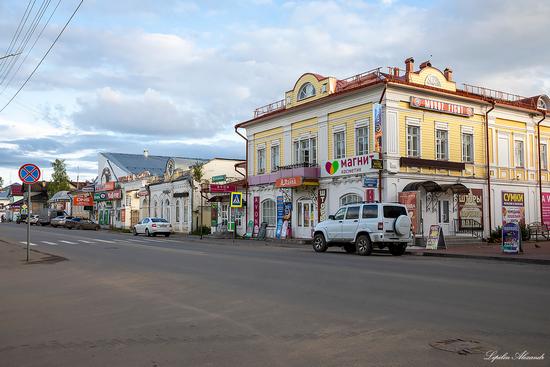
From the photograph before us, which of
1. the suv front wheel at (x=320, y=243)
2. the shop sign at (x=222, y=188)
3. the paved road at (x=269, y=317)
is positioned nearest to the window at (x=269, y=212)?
the shop sign at (x=222, y=188)

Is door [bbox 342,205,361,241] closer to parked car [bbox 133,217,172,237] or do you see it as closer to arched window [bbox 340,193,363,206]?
arched window [bbox 340,193,363,206]

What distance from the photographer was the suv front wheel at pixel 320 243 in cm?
2317

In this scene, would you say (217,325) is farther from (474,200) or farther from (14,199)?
(14,199)

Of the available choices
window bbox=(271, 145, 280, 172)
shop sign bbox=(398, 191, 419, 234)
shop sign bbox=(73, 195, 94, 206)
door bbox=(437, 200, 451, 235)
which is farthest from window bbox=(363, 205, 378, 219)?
shop sign bbox=(73, 195, 94, 206)

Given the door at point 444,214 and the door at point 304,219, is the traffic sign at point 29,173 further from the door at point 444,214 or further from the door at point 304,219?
the door at point 444,214

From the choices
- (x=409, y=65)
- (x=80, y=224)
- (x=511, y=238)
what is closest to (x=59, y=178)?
(x=80, y=224)

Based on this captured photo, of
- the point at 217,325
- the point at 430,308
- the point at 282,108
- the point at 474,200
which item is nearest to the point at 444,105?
the point at 474,200

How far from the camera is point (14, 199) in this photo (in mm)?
129625

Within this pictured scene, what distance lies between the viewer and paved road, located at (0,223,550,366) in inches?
238

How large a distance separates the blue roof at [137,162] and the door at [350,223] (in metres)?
48.9

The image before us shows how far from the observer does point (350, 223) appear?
862 inches

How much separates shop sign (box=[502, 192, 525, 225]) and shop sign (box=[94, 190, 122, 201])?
43.2 metres

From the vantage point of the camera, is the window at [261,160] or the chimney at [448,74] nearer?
the chimney at [448,74]

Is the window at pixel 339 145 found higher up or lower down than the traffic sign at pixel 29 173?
higher up
